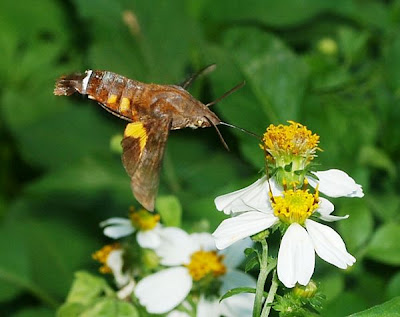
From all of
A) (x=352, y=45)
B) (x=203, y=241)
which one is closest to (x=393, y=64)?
(x=352, y=45)

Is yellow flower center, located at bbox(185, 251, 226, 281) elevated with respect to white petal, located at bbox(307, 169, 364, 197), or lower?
lower

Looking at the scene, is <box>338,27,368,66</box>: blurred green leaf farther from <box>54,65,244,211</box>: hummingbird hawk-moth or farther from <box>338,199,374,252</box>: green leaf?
<box>54,65,244,211</box>: hummingbird hawk-moth

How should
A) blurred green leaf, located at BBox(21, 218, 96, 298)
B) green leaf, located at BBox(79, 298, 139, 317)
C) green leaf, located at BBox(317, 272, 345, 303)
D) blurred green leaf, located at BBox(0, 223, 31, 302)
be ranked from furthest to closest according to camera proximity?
blurred green leaf, located at BBox(21, 218, 96, 298) → blurred green leaf, located at BBox(0, 223, 31, 302) → green leaf, located at BBox(317, 272, 345, 303) → green leaf, located at BBox(79, 298, 139, 317)

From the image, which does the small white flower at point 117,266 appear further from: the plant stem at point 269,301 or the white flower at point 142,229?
the plant stem at point 269,301

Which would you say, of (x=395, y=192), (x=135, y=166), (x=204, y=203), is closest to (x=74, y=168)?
(x=204, y=203)

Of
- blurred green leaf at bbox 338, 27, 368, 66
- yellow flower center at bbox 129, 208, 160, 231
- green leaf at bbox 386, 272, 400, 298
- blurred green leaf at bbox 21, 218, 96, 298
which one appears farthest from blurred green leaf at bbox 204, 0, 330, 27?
yellow flower center at bbox 129, 208, 160, 231

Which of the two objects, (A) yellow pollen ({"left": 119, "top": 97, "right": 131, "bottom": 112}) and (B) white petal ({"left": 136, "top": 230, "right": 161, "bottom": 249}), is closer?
(A) yellow pollen ({"left": 119, "top": 97, "right": 131, "bottom": 112})
